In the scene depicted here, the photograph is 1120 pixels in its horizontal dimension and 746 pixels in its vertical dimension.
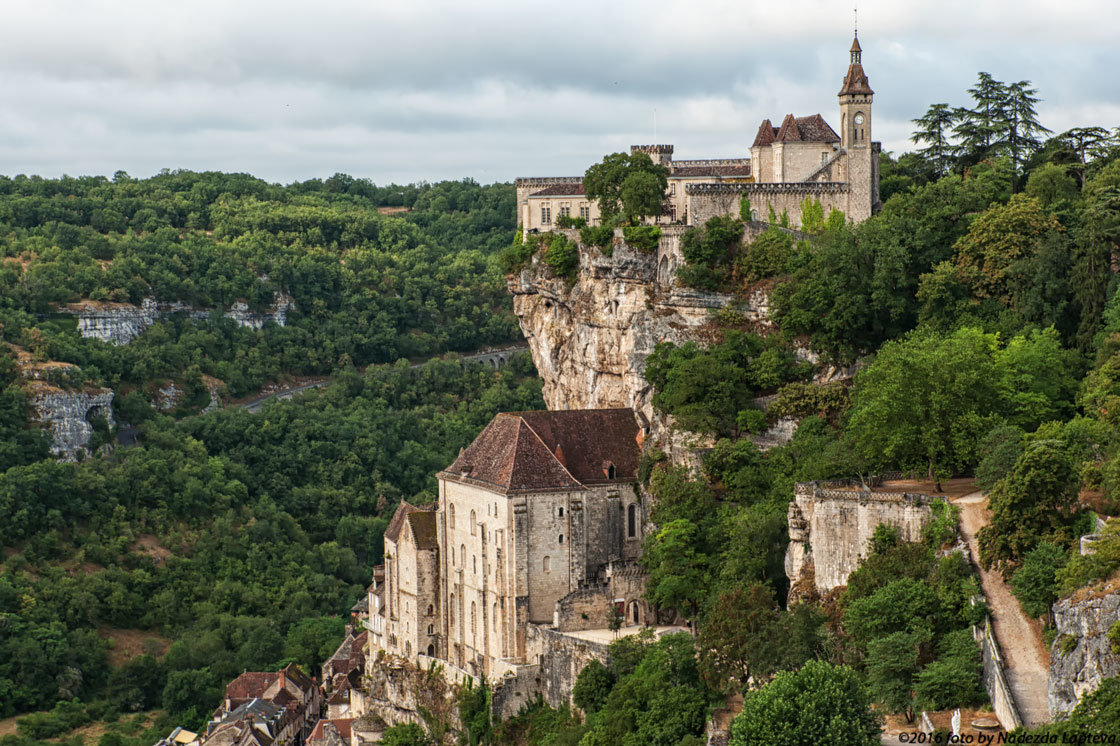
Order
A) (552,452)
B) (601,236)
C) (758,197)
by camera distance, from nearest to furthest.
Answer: (552,452), (758,197), (601,236)

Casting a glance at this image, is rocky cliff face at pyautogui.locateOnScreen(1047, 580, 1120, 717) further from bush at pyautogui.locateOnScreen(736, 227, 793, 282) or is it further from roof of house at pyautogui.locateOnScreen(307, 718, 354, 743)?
roof of house at pyautogui.locateOnScreen(307, 718, 354, 743)

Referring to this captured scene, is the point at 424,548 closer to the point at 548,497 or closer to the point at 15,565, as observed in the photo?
the point at 548,497

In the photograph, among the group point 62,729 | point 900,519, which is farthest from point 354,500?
point 900,519

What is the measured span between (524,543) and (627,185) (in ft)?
64.1

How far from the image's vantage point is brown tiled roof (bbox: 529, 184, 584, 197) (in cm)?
8381

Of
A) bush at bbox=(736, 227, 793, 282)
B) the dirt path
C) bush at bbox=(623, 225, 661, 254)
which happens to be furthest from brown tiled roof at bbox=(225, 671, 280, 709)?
the dirt path

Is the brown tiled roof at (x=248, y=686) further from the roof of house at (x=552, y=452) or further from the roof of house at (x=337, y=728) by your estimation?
the roof of house at (x=552, y=452)

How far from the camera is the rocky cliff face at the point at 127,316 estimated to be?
5300 inches

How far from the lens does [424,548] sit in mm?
69188

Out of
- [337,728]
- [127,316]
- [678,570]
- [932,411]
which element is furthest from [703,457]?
[127,316]

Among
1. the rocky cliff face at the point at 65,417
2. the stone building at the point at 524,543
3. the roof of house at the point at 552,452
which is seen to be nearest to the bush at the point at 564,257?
the stone building at the point at 524,543

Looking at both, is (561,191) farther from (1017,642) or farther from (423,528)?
(1017,642)

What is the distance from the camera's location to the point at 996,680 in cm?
4153

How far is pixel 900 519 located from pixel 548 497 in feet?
55.6
